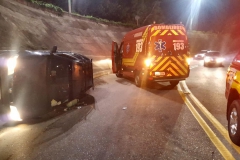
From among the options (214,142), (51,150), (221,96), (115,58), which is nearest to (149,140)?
(214,142)

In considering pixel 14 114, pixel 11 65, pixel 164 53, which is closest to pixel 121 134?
pixel 14 114

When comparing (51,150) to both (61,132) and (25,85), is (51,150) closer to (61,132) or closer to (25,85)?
(61,132)

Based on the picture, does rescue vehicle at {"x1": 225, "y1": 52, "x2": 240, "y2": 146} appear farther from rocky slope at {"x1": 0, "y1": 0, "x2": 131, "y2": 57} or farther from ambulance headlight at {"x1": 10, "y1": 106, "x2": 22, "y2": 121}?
rocky slope at {"x1": 0, "y1": 0, "x2": 131, "y2": 57}

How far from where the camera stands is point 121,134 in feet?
16.9

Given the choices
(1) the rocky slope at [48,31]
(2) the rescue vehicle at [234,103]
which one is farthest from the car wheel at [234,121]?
(1) the rocky slope at [48,31]

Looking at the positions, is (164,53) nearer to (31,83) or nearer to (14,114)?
(31,83)

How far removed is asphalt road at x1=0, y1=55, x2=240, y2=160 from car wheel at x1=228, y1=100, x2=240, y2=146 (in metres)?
0.16

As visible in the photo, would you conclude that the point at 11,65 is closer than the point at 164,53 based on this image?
Yes

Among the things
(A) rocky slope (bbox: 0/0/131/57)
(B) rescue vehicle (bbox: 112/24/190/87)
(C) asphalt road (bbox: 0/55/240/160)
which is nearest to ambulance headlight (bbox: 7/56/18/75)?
(C) asphalt road (bbox: 0/55/240/160)

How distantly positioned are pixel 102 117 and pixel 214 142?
112 inches

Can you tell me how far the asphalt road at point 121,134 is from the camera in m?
4.21

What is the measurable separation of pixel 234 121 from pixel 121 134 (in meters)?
2.14

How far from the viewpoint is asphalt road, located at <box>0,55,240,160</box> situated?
4215mm

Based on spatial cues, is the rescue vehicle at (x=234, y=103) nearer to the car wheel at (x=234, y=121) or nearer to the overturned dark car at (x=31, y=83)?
the car wheel at (x=234, y=121)
